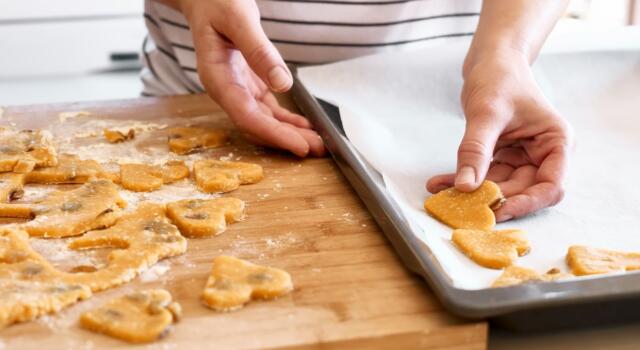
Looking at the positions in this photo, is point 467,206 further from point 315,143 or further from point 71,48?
point 71,48

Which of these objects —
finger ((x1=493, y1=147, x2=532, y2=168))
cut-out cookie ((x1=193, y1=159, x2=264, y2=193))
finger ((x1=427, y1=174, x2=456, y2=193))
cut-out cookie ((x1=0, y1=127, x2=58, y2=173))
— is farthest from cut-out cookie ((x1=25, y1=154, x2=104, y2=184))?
finger ((x1=493, y1=147, x2=532, y2=168))

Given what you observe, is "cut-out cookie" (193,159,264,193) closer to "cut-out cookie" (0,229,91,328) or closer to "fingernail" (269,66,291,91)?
"fingernail" (269,66,291,91)

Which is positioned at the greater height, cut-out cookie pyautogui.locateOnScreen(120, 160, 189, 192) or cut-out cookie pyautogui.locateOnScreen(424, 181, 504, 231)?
cut-out cookie pyautogui.locateOnScreen(120, 160, 189, 192)

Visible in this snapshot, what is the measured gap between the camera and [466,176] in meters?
1.14

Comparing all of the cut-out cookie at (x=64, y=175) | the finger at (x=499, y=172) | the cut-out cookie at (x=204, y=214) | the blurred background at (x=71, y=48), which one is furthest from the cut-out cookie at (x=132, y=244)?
the blurred background at (x=71, y=48)

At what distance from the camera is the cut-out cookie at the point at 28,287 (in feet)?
2.78

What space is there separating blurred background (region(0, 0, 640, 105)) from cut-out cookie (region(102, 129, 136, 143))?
1.58 m

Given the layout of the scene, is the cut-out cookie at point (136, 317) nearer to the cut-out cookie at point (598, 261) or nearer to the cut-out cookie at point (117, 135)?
the cut-out cookie at point (598, 261)

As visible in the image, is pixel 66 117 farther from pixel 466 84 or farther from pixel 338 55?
pixel 466 84

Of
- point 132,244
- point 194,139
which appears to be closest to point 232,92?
point 194,139

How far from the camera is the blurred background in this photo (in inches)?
113

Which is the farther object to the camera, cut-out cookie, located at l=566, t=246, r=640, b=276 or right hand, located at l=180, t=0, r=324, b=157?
right hand, located at l=180, t=0, r=324, b=157

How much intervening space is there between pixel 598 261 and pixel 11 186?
771 millimetres

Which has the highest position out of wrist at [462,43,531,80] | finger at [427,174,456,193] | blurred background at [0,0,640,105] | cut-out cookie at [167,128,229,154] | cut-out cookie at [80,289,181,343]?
cut-out cookie at [80,289,181,343]
